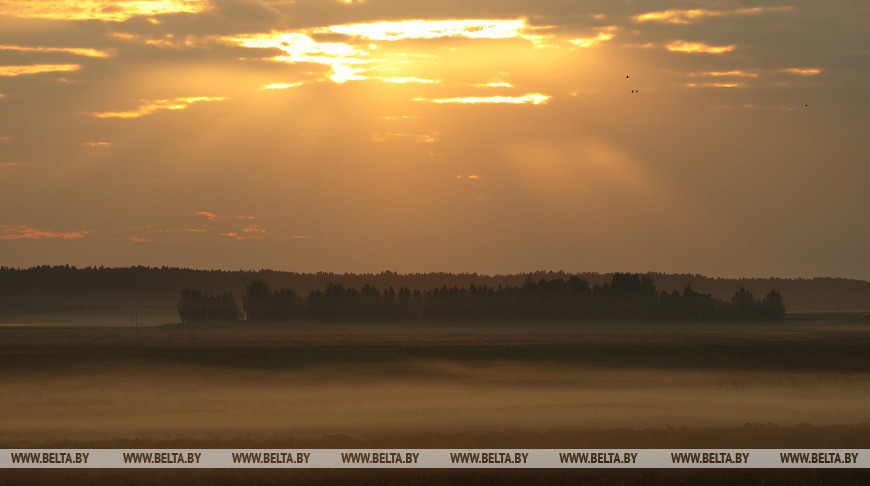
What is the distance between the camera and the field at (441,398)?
33.8m

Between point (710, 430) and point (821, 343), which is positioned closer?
point (710, 430)

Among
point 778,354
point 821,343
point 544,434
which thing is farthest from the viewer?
point 821,343

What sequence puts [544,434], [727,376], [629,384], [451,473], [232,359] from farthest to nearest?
[232,359] < [727,376] < [629,384] < [544,434] < [451,473]

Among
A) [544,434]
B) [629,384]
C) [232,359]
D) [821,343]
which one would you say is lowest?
[544,434]

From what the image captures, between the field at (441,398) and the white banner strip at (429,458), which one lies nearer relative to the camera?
the white banner strip at (429,458)

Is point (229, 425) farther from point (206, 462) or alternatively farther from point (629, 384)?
point (629, 384)

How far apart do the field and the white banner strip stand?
890 millimetres

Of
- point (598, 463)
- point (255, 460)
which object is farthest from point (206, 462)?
point (598, 463)

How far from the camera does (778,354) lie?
88875mm

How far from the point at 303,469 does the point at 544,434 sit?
990cm

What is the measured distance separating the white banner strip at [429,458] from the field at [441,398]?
89 cm

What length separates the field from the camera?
33.8 meters

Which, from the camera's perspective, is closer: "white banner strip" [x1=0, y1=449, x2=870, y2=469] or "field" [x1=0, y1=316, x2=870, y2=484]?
"white banner strip" [x1=0, y1=449, x2=870, y2=469]

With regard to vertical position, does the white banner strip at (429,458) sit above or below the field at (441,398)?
below
